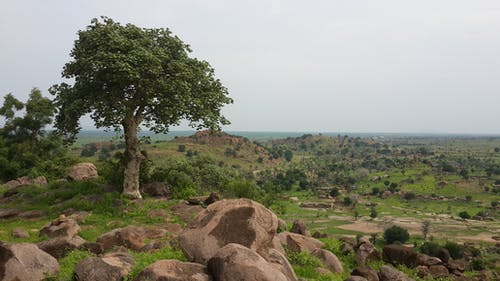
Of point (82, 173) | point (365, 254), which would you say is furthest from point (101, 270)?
point (82, 173)

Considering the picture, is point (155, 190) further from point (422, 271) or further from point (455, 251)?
point (455, 251)

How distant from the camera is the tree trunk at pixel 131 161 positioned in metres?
26.9

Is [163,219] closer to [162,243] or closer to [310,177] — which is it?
[162,243]

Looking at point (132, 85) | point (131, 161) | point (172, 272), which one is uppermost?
point (132, 85)

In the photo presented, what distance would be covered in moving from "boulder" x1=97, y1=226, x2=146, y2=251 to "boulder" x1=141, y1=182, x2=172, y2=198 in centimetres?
1006

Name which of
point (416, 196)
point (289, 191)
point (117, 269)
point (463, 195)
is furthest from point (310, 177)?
point (117, 269)

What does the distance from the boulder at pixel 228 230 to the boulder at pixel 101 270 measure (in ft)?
7.46

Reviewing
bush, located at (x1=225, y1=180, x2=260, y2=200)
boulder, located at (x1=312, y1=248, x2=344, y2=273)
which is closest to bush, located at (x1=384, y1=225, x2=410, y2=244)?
bush, located at (x1=225, y1=180, x2=260, y2=200)

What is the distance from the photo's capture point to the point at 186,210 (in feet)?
83.9

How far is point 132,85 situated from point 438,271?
2181 cm

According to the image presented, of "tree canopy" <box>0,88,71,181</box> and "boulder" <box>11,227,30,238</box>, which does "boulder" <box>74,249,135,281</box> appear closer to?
"boulder" <box>11,227,30,238</box>

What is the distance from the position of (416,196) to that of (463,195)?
1757 cm

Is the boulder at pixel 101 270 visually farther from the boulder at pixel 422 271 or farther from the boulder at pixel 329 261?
the boulder at pixel 422 271

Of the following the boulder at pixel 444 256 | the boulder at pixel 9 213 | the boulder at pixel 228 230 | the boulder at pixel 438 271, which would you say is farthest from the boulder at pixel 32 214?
the boulder at pixel 444 256
